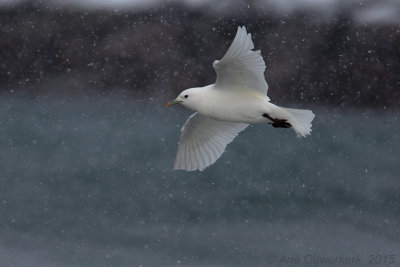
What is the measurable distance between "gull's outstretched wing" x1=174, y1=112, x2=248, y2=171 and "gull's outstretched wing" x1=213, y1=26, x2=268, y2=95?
84 centimetres

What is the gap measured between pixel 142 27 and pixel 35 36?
177 centimetres

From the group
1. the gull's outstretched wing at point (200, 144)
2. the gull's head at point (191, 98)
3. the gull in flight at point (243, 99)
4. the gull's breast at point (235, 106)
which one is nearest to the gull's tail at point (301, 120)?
→ the gull in flight at point (243, 99)

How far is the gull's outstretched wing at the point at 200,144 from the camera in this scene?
6.43 meters

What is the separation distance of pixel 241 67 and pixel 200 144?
1.20 meters

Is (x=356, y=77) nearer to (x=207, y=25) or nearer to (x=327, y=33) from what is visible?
(x=327, y=33)

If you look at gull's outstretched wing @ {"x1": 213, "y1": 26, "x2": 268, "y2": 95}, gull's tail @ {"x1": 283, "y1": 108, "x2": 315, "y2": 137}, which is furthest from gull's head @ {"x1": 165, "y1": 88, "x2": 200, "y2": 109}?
gull's tail @ {"x1": 283, "y1": 108, "x2": 315, "y2": 137}

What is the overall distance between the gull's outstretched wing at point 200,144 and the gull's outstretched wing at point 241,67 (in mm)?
838

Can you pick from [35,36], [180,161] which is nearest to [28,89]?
[35,36]

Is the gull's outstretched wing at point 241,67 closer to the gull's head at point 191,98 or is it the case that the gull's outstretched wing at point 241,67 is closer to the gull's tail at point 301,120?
the gull's head at point 191,98

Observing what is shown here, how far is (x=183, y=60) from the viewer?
42.2ft

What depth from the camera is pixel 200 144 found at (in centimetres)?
647

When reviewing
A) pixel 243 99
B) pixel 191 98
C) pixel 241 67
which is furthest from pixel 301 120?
pixel 191 98

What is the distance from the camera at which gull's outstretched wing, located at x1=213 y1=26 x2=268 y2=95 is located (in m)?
5.19

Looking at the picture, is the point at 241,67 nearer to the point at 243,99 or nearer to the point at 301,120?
the point at 243,99
